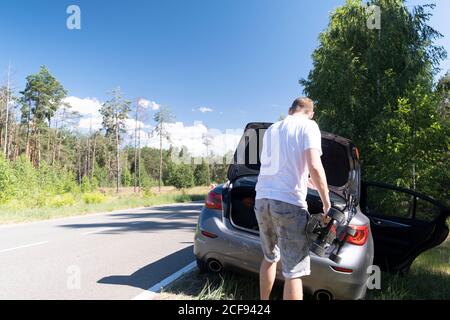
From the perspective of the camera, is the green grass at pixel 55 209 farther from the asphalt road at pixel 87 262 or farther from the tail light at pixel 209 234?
the tail light at pixel 209 234

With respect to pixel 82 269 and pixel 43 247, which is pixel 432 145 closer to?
pixel 82 269

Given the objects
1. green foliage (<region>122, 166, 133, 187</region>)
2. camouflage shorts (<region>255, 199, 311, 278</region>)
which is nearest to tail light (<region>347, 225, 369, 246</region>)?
camouflage shorts (<region>255, 199, 311, 278</region>)

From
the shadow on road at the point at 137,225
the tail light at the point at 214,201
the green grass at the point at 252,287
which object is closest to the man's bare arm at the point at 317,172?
Result: the green grass at the point at 252,287

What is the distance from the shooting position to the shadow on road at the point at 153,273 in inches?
183

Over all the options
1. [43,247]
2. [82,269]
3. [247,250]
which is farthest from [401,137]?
[43,247]

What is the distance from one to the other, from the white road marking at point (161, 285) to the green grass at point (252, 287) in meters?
0.12

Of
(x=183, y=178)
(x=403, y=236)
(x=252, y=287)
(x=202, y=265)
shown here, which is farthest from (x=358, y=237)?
(x=183, y=178)

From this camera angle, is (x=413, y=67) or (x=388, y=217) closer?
(x=388, y=217)

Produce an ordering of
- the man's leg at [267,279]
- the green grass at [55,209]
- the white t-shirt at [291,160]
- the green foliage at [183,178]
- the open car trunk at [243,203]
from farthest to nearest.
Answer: the green foliage at [183,178], the green grass at [55,209], the open car trunk at [243,203], the man's leg at [267,279], the white t-shirt at [291,160]

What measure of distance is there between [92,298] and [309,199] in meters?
2.76

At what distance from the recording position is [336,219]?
2947 millimetres

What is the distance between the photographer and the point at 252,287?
4.26 m

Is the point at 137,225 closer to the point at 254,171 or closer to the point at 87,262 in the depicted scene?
the point at 87,262

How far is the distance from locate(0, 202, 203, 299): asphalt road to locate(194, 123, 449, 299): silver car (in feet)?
4.18
